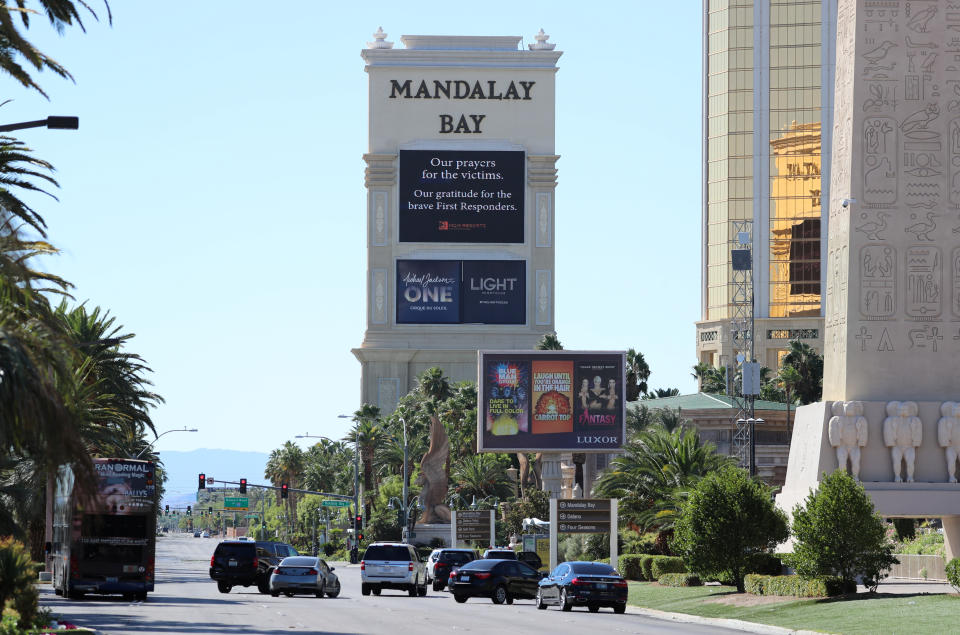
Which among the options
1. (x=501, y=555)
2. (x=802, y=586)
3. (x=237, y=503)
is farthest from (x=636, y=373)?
(x=802, y=586)

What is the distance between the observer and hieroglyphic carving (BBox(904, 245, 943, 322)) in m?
41.5

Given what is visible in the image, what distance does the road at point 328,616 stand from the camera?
30.7 m

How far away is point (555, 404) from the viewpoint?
7044 cm

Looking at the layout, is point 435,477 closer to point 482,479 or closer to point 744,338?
point 482,479

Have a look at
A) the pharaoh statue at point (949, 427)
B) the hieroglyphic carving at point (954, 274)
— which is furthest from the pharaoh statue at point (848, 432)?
the hieroglyphic carving at point (954, 274)

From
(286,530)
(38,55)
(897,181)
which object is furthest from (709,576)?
(286,530)

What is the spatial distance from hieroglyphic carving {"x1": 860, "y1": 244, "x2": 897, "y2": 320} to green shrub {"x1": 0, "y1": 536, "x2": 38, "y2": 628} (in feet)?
77.5

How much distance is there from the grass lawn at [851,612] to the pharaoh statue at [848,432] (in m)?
4.79

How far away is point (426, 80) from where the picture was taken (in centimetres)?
15425

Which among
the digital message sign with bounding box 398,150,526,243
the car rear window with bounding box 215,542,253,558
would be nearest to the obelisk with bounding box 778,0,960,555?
the car rear window with bounding box 215,542,253,558

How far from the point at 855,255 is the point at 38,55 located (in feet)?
79.0

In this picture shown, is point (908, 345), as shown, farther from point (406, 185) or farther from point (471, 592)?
point (406, 185)

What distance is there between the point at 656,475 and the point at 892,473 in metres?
19.8

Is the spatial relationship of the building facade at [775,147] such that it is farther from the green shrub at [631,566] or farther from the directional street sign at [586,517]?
the directional street sign at [586,517]
